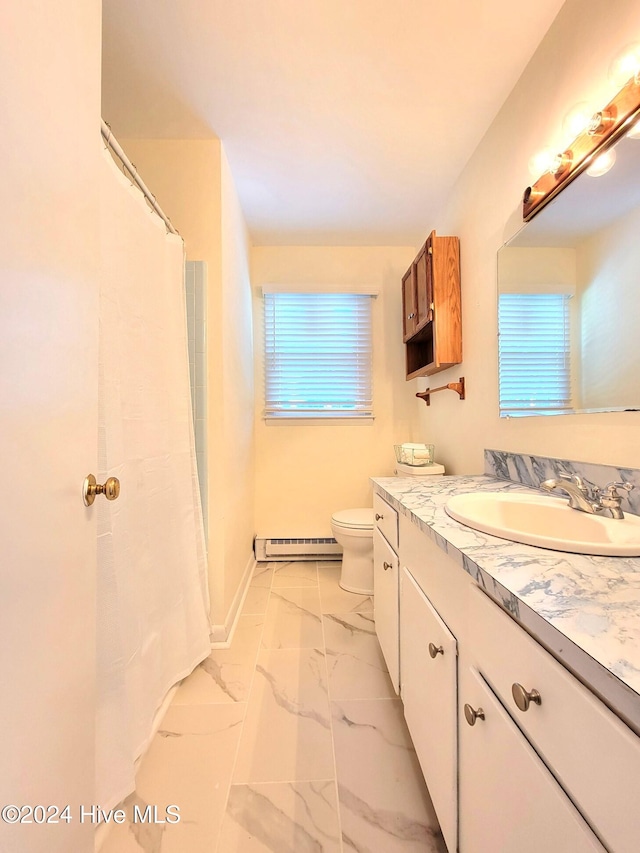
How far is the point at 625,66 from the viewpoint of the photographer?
0.85 m

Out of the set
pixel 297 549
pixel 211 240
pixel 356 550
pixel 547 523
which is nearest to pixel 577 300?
pixel 547 523

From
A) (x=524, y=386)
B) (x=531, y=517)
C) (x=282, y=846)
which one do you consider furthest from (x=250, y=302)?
(x=282, y=846)

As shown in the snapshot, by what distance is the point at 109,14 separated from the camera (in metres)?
1.11

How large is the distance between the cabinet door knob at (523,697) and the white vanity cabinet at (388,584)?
67 cm

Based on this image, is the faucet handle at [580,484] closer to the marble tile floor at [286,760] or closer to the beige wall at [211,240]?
the marble tile floor at [286,760]

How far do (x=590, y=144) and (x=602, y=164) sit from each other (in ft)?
0.23

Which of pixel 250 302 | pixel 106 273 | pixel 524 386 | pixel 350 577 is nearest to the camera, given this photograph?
pixel 106 273

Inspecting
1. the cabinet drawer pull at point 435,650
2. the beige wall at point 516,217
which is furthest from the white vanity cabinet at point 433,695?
the beige wall at point 516,217

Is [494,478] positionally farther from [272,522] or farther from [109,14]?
[109,14]

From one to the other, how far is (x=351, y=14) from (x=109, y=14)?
791mm

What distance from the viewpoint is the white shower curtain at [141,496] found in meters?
0.90

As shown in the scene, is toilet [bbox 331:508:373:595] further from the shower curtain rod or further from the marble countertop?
the shower curtain rod

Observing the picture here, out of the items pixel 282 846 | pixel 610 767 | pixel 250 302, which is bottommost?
pixel 282 846

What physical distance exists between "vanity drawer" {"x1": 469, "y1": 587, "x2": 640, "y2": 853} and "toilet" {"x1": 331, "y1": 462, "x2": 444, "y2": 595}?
4.64 feet
